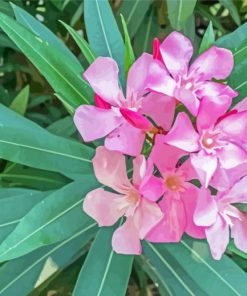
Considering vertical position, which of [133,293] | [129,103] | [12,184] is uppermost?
[129,103]

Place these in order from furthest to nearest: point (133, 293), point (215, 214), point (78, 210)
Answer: point (133, 293) < point (78, 210) < point (215, 214)

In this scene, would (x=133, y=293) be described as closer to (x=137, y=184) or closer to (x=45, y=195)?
(x=45, y=195)

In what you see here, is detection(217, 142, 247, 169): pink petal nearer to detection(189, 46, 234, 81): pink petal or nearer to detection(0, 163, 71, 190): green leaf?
detection(189, 46, 234, 81): pink petal

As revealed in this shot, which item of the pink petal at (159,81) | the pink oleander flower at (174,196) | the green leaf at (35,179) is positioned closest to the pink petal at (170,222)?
the pink oleander flower at (174,196)

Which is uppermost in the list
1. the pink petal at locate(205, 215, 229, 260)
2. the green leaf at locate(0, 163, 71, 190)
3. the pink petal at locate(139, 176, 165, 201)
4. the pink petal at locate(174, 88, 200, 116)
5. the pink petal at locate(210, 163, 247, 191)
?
the pink petal at locate(174, 88, 200, 116)

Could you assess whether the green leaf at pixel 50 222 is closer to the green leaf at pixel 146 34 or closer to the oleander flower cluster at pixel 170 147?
the oleander flower cluster at pixel 170 147

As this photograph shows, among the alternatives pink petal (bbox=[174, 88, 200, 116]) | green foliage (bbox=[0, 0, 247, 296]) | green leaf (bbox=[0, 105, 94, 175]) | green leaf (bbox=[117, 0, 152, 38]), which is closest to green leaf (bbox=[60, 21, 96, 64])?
green foliage (bbox=[0, 0, 247, 296])

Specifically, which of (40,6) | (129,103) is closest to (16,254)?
(129,103)
